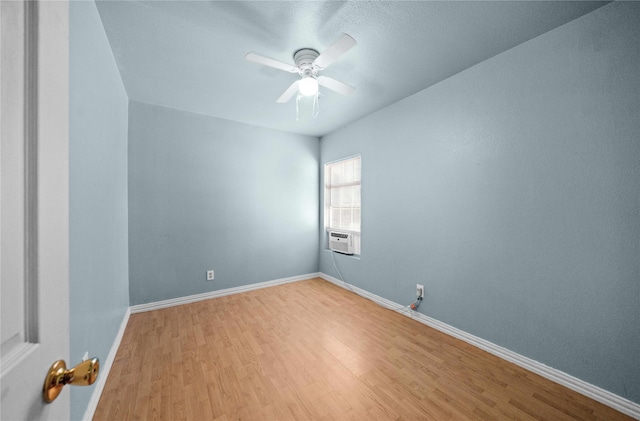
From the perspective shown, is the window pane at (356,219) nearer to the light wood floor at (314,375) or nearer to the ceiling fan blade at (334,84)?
the light wood floor at (314,375)

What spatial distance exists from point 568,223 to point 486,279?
71 cm

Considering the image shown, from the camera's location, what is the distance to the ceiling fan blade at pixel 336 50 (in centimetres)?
147

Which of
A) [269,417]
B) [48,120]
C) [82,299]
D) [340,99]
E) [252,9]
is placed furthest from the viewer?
[340,99]

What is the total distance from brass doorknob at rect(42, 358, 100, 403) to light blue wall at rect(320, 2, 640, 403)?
245 centimetres

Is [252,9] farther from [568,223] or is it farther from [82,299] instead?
[568,223]

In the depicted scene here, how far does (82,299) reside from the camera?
1.23 meters

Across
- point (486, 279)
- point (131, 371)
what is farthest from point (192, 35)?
point (486, 279)

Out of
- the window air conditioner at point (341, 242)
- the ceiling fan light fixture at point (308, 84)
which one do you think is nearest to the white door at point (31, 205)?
the ceiling fan light fixture at point (308, 84)

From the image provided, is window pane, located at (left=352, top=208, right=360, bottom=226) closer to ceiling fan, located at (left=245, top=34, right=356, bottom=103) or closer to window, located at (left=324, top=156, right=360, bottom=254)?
window, located at (left=324, top=156, right=360, bottom=254)

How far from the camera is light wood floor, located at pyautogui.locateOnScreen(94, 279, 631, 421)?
142 centimetres

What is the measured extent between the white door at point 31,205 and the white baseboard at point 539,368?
258 centimetres

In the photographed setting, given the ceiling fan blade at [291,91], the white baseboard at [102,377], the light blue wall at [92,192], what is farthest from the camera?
the ceiling fan blade at [291,91]

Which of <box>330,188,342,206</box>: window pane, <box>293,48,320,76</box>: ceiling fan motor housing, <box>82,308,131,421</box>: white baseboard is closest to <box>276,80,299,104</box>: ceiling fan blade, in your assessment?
<box>293,48,320,76</box>: ceiling fan motor housing

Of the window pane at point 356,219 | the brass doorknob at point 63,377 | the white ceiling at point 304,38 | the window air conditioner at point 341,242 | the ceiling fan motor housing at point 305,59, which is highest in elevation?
the white ceiling at point 304,38
